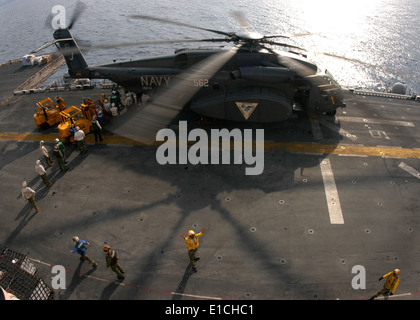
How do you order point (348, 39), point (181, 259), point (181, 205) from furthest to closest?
1. point (348, 39)
2. point (181, 205)
3. point (181, 259)

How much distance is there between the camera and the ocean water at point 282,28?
1603 inches

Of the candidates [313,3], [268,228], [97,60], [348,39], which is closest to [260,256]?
[268,228]

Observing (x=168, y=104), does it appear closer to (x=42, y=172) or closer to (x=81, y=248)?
(x=42, y=172)

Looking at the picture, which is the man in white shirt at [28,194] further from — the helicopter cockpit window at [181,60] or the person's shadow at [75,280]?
the helicopter cockpit window at [181,60]

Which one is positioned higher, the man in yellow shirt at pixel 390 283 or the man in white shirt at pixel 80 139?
the man in white shirt at pixel 80 139

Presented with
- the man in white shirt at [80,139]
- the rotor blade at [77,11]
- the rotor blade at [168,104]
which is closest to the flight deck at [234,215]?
the man in white shirt at [80,139]

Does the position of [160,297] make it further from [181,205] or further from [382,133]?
[382,133]

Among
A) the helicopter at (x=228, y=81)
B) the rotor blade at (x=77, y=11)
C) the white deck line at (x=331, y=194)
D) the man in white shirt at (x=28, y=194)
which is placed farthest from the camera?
the rotor blade at (x=77, y=11)

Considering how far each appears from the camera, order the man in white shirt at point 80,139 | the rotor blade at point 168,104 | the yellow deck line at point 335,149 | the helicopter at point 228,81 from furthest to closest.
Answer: the rotor blade at point 168,104 < the helicopter at point 228,81 < the yellow deck line at point 335,149 < the man in white shirt at point 80,139

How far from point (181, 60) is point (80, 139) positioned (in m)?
6.60

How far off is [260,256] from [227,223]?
182cm

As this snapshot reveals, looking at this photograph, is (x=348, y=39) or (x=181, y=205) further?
(x=348, y=39)

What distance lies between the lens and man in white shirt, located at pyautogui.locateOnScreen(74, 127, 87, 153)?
14.7 meters

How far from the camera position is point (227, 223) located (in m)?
11.9
